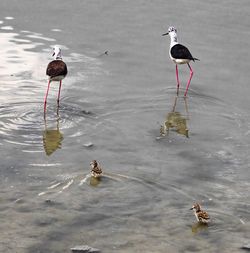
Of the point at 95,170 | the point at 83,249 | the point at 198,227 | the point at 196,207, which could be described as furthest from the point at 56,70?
the point at 83,249

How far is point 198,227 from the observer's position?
7.63 meters

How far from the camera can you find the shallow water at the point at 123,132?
25.0 feet

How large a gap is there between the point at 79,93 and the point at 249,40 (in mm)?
5736

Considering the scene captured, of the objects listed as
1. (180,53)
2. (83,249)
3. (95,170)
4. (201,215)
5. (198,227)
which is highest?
(180,53)

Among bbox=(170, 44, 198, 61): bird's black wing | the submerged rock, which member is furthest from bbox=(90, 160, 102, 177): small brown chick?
bbox=(170, 44, 198, 61): bird's black wing

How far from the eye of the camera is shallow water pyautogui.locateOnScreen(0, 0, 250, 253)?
7.62 m

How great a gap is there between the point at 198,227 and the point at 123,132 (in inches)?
137

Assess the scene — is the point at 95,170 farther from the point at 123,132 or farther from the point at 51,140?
the point at 123,132

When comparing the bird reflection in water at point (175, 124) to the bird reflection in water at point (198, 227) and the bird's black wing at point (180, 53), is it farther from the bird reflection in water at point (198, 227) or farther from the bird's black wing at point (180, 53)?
the bird reflection in water at point (198, 227)

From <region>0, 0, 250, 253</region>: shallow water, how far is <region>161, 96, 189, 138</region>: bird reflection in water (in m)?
0.05

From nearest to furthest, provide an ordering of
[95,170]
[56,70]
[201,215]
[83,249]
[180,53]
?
[83,249], [201,215], [95,170], [56,70], [180,53]

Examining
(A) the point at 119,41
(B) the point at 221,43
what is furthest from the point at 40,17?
(B) the point at 221,43

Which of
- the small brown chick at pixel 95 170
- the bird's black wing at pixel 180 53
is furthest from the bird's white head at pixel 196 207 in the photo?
the bird's black wing at pixel 180 53

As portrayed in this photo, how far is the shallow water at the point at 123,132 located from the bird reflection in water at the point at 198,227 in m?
0.05
